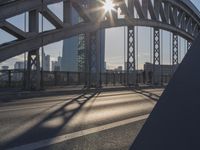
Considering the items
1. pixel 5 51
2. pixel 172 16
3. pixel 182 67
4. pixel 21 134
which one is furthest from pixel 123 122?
pixel 172 16

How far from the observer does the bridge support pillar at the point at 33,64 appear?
31.0 meters

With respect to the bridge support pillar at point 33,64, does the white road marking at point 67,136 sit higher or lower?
lower

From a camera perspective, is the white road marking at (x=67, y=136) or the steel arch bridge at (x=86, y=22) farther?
the steel arch bridge at (x=86, y=22)

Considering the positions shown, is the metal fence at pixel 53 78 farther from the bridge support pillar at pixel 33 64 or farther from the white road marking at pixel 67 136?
the white road marking at pixel 67 136

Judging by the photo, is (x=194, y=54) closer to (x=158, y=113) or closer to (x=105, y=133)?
(x=158, y=113)

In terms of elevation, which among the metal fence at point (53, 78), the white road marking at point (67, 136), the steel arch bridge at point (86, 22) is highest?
the steel arch bridge at point (86, 22)

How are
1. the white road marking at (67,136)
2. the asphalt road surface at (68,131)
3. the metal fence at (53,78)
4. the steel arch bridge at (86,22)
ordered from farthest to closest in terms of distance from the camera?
the metal fence at (53,78) → the steel arch bridge at (86,22) → the asphalt road surface at (68,131) → the white road marking at (67,136)

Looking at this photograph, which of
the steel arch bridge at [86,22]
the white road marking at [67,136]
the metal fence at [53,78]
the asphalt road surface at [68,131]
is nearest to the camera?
the white road marking at [67,136]

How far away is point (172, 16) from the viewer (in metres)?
62.6

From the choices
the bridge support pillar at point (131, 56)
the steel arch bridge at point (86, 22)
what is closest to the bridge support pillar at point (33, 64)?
the steel arch bridge at point (86, 22)

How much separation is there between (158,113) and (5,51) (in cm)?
2535

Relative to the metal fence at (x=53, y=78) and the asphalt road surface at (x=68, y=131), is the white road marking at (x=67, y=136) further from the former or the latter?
the metal fence at (x=53, y=78)

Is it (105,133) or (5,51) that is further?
(5,51)

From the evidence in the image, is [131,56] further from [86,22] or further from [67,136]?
[67,136]
